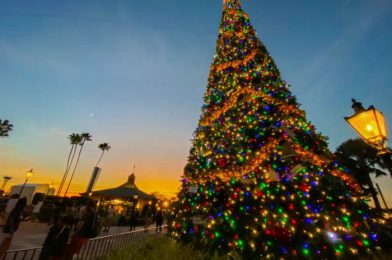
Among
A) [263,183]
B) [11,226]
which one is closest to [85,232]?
[11,226]

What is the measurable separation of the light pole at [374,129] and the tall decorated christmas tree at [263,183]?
8.43ft

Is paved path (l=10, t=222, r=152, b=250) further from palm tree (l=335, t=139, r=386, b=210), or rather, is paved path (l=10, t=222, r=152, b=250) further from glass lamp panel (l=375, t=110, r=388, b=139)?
palm tree (l=335, t=139, r=386, b=210)

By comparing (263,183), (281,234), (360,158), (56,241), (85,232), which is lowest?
(56,241)

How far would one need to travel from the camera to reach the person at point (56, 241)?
4758 millimetres

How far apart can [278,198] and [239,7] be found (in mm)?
10245

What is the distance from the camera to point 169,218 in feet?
23.8

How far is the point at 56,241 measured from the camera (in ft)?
16.1

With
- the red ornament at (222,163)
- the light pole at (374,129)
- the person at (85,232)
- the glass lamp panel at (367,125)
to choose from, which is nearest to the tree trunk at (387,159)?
the light pole at (374,129)

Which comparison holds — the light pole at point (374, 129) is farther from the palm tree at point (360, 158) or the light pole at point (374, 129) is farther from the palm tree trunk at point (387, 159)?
the palm tree at point (360, 158)

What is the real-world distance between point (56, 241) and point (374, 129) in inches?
273

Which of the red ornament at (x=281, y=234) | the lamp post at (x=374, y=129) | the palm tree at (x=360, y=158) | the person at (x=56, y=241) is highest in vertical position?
the palm tree at (x=360, y=158)

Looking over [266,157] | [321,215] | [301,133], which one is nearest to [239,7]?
[301,133]

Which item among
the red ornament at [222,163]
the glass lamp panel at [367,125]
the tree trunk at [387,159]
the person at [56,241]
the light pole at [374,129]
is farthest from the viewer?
the red ornament at [222,163]

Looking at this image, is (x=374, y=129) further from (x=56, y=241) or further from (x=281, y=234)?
(x=56, y=241)
